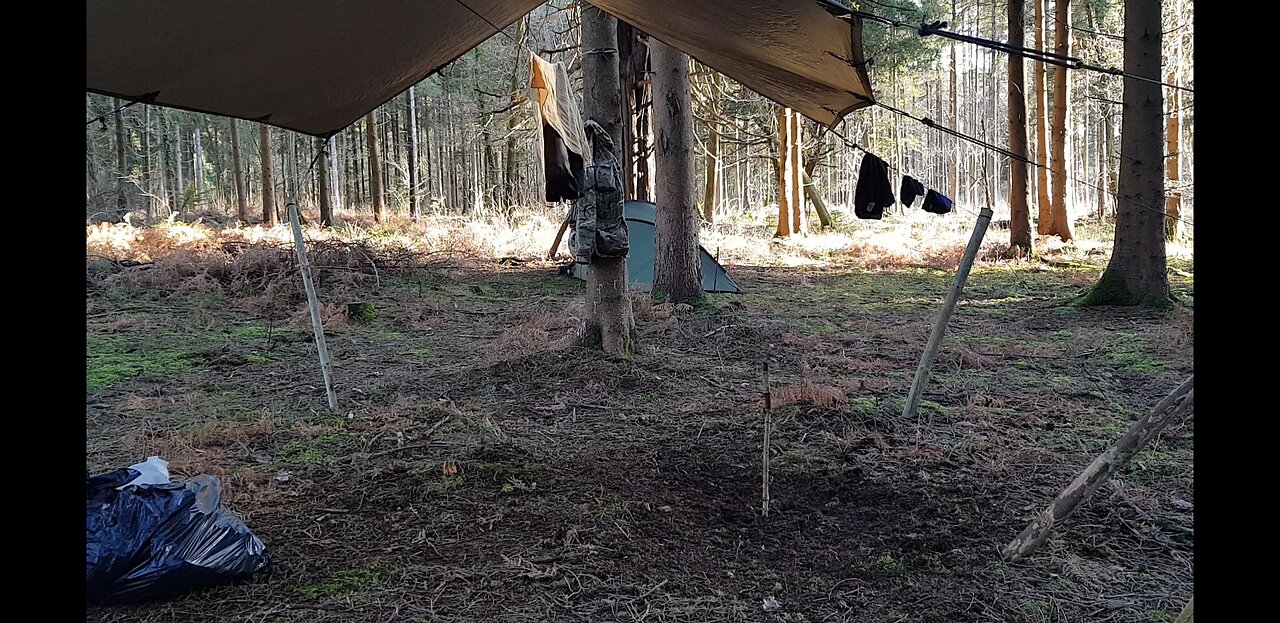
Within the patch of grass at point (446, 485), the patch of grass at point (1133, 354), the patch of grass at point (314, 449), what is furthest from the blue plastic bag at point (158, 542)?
the patch of grass at point (1133, 354)

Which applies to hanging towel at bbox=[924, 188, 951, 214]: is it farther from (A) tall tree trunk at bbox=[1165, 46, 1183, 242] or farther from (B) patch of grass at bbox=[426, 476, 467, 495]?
(A) tall tree trunk at bbox=[1165, 46, 1183, 242]

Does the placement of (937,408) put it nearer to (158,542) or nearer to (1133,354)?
(1133,354)

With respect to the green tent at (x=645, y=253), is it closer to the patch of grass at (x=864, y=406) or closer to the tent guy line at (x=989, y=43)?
the patch of grass at (x=864, y=406)

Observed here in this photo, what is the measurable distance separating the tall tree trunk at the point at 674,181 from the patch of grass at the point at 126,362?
4982mm

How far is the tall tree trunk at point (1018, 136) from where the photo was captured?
13.3 metres

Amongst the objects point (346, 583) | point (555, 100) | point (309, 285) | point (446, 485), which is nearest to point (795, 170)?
point (555, 100)

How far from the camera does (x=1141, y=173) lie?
29.2 feet

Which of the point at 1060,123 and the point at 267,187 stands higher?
the point at 1060,123

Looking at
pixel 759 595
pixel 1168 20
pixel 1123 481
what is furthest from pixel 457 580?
pixel 1168 20

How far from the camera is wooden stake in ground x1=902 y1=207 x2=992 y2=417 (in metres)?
4.77

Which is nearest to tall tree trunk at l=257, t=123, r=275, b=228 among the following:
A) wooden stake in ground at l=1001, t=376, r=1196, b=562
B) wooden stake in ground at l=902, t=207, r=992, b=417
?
wooden stake in ground at l=902, t=207, r=992, b=417

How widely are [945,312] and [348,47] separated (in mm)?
3633

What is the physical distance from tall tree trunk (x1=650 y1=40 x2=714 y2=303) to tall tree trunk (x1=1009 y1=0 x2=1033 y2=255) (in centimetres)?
631

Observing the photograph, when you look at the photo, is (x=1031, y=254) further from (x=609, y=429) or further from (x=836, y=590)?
(x=836, y=590)
